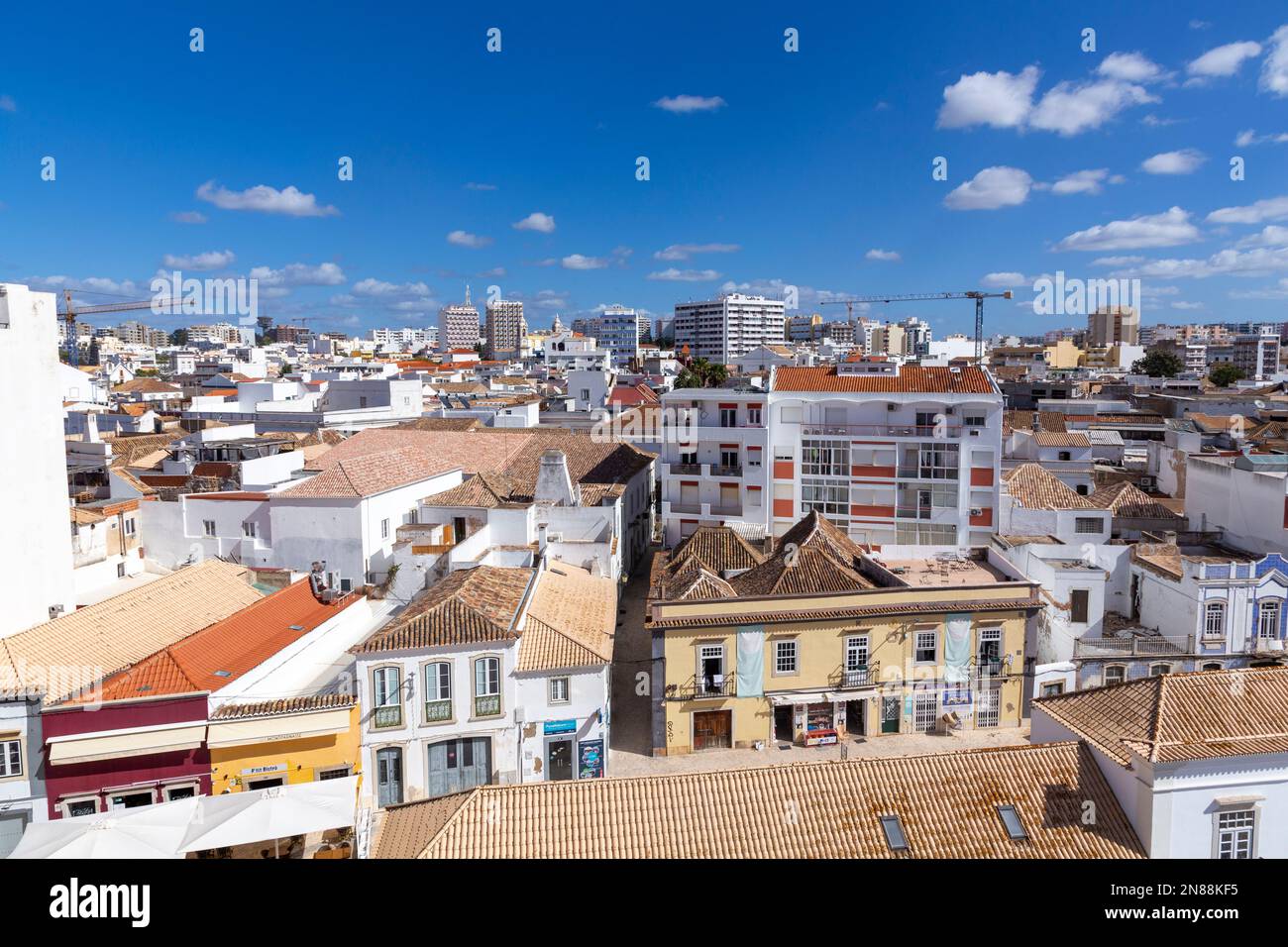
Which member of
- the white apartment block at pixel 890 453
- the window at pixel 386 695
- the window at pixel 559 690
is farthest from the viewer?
the white apartment block at pixel 890 453

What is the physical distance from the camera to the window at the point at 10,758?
12.6m

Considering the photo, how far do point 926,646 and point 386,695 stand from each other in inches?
413

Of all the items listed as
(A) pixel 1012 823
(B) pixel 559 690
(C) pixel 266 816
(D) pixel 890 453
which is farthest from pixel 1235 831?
(D) pixel 890 453

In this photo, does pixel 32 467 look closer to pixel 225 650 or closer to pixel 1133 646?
pixel 225 650

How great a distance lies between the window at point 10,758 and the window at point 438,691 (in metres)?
5.71

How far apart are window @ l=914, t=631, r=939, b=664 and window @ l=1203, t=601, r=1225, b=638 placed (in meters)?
6.52

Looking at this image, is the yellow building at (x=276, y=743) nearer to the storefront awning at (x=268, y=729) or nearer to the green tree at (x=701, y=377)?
the storefront awning at (x=268, y=729)

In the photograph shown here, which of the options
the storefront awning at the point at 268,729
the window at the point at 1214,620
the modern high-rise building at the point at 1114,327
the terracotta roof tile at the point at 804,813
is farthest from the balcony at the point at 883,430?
the modern high-rise building at the point at 1114,327

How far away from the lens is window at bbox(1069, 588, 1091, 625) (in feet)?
68.9

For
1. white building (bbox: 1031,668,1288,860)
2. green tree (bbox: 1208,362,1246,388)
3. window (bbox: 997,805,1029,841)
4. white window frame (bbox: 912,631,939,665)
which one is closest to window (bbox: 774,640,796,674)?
white window frame (bbox: 912,631,939,665)

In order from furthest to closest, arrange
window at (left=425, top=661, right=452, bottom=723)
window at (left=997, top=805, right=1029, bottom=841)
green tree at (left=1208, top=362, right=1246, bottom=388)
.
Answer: green tree at (left=1208, top=362, right=1246, bottom=388) → window at (left=425, top=661, right=452, bottom=723) → window at (left=997, top=805, right=1029, bottom=841)

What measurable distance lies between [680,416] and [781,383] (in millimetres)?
3602

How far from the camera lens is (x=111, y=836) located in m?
8.40

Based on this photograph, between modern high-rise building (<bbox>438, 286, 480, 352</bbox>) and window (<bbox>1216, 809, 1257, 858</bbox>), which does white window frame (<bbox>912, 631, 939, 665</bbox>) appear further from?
modern high-rise building (<bbox>438, 286, 480, 352</bbox>)
